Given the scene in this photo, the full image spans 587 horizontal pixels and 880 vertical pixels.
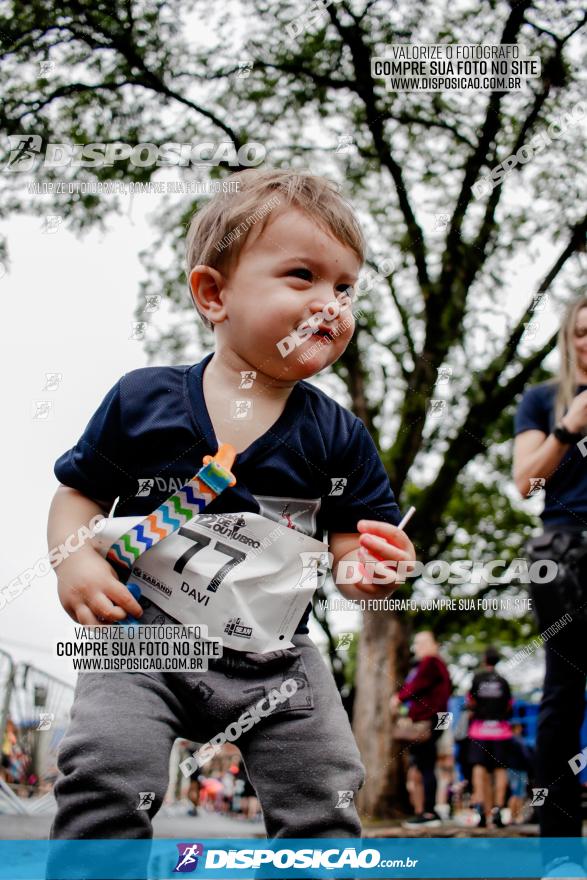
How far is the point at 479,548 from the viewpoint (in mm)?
13297

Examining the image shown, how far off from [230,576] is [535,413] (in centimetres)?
137

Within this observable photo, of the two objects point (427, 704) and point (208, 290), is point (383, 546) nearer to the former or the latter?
point (208, 290)

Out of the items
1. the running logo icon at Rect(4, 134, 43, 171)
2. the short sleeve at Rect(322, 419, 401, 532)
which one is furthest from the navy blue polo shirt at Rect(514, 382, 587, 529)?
the running logo icon at Rect(4, 134, 43, 171)

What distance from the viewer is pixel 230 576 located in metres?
1.49

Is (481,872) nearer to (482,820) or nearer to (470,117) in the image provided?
(482,820)

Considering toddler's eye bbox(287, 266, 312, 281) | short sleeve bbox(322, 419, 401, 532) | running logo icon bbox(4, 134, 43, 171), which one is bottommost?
short sleeve bbox(322, 419, 401, 532)

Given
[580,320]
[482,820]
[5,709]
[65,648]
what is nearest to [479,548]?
[482,820]

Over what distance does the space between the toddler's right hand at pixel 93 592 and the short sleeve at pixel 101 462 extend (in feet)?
0.47

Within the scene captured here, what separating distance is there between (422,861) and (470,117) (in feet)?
14.2

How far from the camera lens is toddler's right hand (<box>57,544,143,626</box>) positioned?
1442mm

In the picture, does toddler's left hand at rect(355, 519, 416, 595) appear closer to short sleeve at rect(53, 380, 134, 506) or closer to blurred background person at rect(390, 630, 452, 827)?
short sleeve at rect(53, 380, 134, 506)

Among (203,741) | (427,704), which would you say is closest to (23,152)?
(203,741)

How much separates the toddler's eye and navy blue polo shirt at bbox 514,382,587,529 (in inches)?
43.3

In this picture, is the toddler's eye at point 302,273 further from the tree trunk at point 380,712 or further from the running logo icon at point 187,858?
the tree trunk at point 380,712
